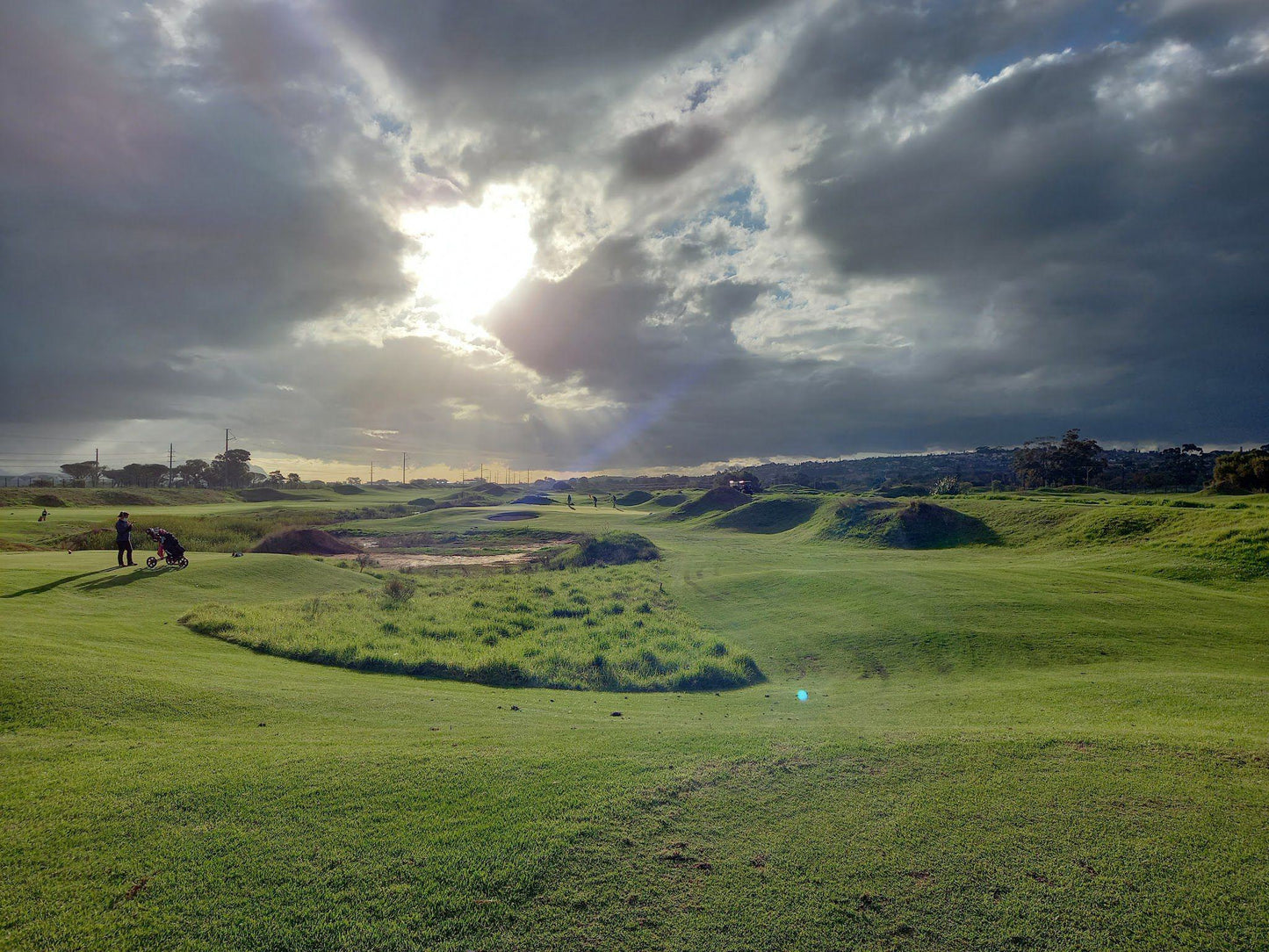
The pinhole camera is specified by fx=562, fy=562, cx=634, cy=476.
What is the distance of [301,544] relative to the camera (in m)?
43.9

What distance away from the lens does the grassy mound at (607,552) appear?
130ft

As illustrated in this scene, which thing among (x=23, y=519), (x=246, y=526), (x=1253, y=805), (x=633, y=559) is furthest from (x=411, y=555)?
(x=1253, y=805)

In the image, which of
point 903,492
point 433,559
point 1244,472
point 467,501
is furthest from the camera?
point 467,501

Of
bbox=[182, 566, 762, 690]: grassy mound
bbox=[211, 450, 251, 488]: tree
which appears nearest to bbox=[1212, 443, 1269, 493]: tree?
bbox=[182, 566, 762, 690]: grassy mound

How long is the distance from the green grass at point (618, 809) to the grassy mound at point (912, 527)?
32.0 m

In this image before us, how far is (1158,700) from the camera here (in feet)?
32.7

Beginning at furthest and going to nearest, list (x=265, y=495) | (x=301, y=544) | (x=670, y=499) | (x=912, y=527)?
(x=670, y=499)
(x=265, y=495)
(x=912, y=527)
(x=301, y=544)

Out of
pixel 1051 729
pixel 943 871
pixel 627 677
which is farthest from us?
pixel 627 677

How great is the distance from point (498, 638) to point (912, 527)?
39.9 m

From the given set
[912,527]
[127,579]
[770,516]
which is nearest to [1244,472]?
[912,527]

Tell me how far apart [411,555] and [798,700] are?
43.0 m

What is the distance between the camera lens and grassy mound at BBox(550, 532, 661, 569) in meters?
39.7

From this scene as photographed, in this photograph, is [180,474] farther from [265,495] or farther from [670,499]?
[670,499]

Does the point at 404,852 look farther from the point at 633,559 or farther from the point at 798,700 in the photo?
the point at 633,559
